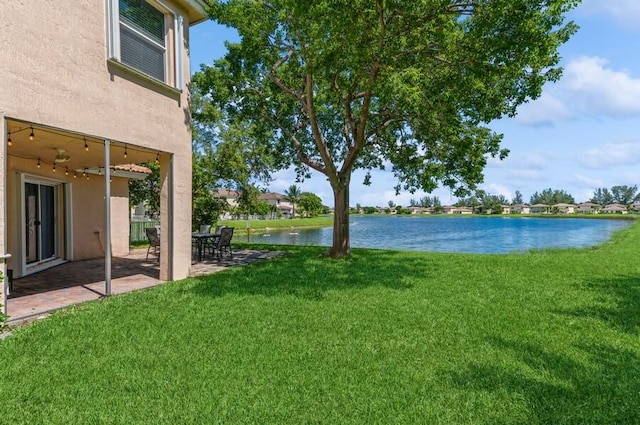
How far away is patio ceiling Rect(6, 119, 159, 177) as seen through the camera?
6.07 metres

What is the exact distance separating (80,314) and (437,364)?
4.85 meters

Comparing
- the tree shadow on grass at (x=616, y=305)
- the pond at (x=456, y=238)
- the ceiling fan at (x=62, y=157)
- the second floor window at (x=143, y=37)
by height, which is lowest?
the pond at (x=456, y=238)

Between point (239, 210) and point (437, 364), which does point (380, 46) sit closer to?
point (437, 364)

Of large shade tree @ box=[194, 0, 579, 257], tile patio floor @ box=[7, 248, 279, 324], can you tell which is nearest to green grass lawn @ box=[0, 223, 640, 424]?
tile patio floor @ box=[7, 248, 279, 324]

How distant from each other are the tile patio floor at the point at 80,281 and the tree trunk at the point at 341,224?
2486 mm

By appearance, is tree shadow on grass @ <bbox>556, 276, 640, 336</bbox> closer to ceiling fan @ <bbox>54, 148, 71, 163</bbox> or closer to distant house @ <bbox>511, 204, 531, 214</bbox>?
ceiling fan @ <bbox>54, 148, 71, 163</bbox>

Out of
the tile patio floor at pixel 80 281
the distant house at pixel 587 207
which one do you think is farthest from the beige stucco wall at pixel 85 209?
the distant house at pixel 587 207

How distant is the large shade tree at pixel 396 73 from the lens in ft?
25.2

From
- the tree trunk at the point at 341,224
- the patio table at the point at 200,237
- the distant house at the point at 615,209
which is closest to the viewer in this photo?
the patio table at the point at 200,237

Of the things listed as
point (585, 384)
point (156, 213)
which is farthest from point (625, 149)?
point (585, 384)

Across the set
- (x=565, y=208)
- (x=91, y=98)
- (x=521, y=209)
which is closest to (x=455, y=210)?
(x=521, y=209)

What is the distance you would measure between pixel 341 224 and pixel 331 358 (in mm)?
8727

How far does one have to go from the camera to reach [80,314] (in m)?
5.43

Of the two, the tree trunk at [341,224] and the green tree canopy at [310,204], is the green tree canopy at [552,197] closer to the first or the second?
the green tree canopy at [310,204]
